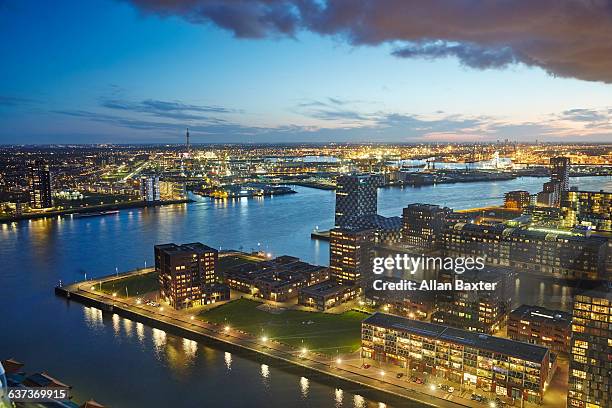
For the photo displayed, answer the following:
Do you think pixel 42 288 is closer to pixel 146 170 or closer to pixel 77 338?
pixel 77 338

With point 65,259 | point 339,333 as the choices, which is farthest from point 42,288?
point 339,333

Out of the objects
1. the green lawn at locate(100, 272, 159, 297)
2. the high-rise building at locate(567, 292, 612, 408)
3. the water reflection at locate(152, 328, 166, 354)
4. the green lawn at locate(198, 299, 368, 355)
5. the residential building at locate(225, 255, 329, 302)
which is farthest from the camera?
the green lawn at locate(100, 272, 159, 297)

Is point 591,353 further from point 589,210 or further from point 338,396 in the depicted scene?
point 589,210

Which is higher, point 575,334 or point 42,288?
point 575,334

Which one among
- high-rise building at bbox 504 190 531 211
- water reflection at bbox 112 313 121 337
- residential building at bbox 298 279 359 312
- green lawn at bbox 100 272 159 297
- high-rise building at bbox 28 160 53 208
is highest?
high-rise building at bbox 28 160 53 208

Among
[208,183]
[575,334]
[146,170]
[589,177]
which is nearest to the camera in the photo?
[575,334]

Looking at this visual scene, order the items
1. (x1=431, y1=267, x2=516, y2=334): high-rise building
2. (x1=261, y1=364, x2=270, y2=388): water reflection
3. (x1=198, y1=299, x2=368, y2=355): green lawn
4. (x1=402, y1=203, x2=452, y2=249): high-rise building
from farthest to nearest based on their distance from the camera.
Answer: (x1=402, y1=203, x2=452, y2=249): high-rise building < (x1=431, y1=267, x2=516, y2=334): high-rise building < (x1=198, y1=299, x2=368, y2=355): green lawn < (x1=261, y1=364, x2=270, y2=388): water reflection

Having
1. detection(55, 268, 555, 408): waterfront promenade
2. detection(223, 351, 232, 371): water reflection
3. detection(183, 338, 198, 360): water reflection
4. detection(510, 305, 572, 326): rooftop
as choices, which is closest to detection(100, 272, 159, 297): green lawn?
detection(55, 268, 555, 408): waterfront promenade

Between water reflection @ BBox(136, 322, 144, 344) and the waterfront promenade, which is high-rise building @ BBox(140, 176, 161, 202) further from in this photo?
water reflection @ BBox(136, 322, 144, 344)
